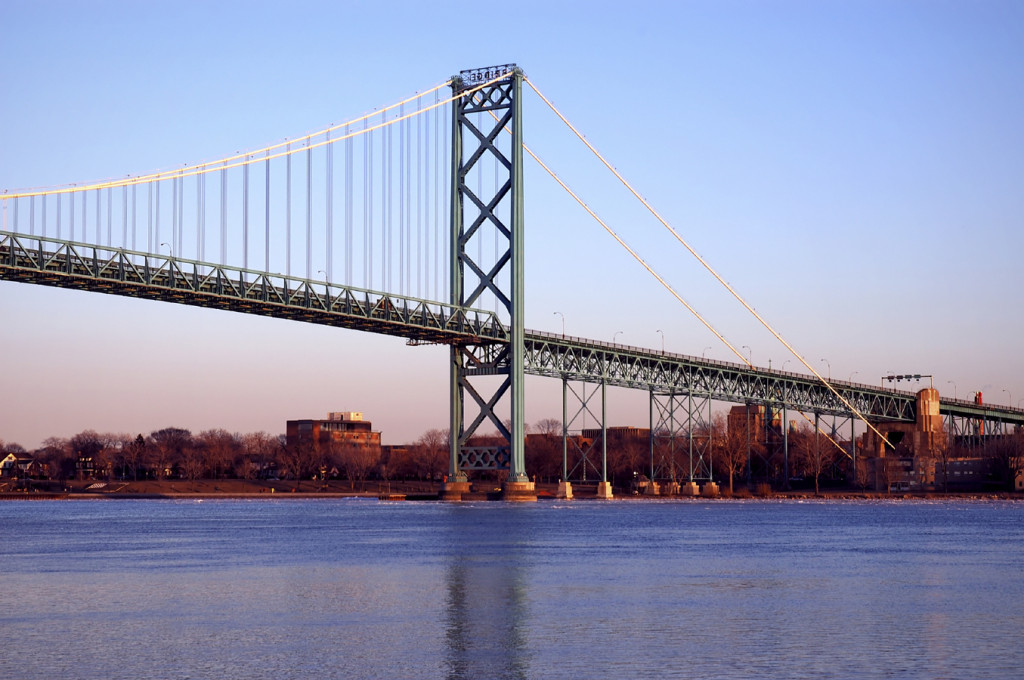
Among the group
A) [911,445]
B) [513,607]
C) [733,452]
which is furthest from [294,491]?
[513,607]

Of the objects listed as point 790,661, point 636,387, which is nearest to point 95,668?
point 790,661

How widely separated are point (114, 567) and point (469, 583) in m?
10.1

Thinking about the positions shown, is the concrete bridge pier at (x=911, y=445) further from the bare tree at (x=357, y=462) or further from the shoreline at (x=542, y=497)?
the bare tree at (x=357, y=462)

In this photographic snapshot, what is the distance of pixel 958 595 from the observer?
25.7 meters

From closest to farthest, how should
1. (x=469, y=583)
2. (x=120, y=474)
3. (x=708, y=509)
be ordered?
(x=469, y=583), (x=708, y=509), (x=120, y=474)

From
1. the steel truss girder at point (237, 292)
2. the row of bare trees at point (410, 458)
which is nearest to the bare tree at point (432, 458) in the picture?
the row of bare trees at point (410, 458)

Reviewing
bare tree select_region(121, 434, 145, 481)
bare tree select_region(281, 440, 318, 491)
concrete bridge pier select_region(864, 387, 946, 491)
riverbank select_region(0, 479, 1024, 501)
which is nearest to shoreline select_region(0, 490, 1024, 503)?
riverbank select_region(0, 479, 1024, 501)

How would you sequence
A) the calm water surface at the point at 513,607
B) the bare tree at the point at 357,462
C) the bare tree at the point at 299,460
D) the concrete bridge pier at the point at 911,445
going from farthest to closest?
the bare tree at the point at 299,460 < the bare tree at the point at 357,462 < the concrete bridge pier at the point at 911,445 < the calm water surface at the point at 513,607

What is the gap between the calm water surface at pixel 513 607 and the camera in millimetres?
17172

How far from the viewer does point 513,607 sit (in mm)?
23109

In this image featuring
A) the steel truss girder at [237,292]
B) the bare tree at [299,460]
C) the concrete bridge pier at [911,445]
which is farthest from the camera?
the bare tree at [299,460]

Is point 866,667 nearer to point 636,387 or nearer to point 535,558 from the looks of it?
point 535,558

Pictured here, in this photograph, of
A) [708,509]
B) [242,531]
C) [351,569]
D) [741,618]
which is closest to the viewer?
[741,618]

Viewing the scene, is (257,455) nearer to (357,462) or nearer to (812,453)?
(357,462)
